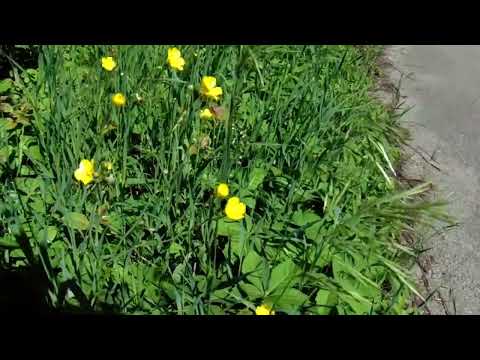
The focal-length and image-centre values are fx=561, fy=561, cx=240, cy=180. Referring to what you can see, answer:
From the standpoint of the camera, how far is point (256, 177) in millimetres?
1876

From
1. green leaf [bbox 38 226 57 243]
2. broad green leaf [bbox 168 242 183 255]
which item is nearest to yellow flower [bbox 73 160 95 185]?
green leaf [bbox 38 226 57 243]

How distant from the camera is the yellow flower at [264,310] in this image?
4.74 ft

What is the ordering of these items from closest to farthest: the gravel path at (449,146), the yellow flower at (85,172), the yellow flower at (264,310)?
1. the yellow flower at (264,310)
2. the yellow flower at (85,172)
3. the gravel path at (449,146)

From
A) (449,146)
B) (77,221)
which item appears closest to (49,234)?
(77,221)

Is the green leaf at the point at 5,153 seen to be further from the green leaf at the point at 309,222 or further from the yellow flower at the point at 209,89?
the green leaf at the point at 309,222

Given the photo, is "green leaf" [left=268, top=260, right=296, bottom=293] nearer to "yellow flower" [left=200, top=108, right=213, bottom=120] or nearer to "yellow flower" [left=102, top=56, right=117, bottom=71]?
"yellow flower" [left=200, top=108, right=213, bottom=120]

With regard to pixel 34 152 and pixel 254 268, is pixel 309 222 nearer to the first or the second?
pixel 254 268

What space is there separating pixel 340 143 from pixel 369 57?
111cm

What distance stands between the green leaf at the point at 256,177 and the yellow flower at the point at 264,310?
470 mm

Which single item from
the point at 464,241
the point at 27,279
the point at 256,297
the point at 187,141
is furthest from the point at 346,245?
the point at 27,279

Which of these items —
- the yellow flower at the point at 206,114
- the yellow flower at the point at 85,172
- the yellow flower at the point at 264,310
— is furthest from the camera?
the yellow flower at the point at 206,114

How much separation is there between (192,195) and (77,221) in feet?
1.16

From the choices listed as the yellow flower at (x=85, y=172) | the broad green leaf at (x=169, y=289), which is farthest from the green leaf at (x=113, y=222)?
the broad green leaf at (x=169, y=289)

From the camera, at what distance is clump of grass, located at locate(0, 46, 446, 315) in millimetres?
1531
